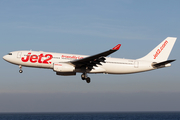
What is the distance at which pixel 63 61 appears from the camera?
36312mm

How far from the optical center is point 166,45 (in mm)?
42156

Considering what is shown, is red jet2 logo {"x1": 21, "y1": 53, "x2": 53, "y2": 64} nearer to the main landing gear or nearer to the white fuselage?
the white fuselage

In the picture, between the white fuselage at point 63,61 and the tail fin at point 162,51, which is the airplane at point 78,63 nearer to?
the white fuselage at point 63,61

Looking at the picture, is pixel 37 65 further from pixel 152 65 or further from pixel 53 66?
pixel 152 65

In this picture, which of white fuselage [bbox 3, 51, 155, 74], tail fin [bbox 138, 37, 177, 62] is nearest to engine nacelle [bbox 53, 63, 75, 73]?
white fuselage [bbox 3, 51, 155, 74]

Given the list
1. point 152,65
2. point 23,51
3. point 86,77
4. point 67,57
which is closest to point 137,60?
point 152,65

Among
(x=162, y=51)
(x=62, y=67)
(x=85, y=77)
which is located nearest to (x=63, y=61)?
(x=62, y=67)

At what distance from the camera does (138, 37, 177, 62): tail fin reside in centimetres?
4094

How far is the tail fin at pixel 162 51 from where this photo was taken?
→ 40.9 metres

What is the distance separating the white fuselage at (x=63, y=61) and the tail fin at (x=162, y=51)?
247cm

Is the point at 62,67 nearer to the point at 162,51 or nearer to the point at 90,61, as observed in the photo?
the point at 90,61

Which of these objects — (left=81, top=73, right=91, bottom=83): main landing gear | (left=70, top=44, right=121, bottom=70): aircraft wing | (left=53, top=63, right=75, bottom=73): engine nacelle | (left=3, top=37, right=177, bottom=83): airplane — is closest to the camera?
(left=70, top=44, right=121, bottom=70): aircraft wing

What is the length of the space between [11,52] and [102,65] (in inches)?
545

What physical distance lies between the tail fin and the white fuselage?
2468mm
